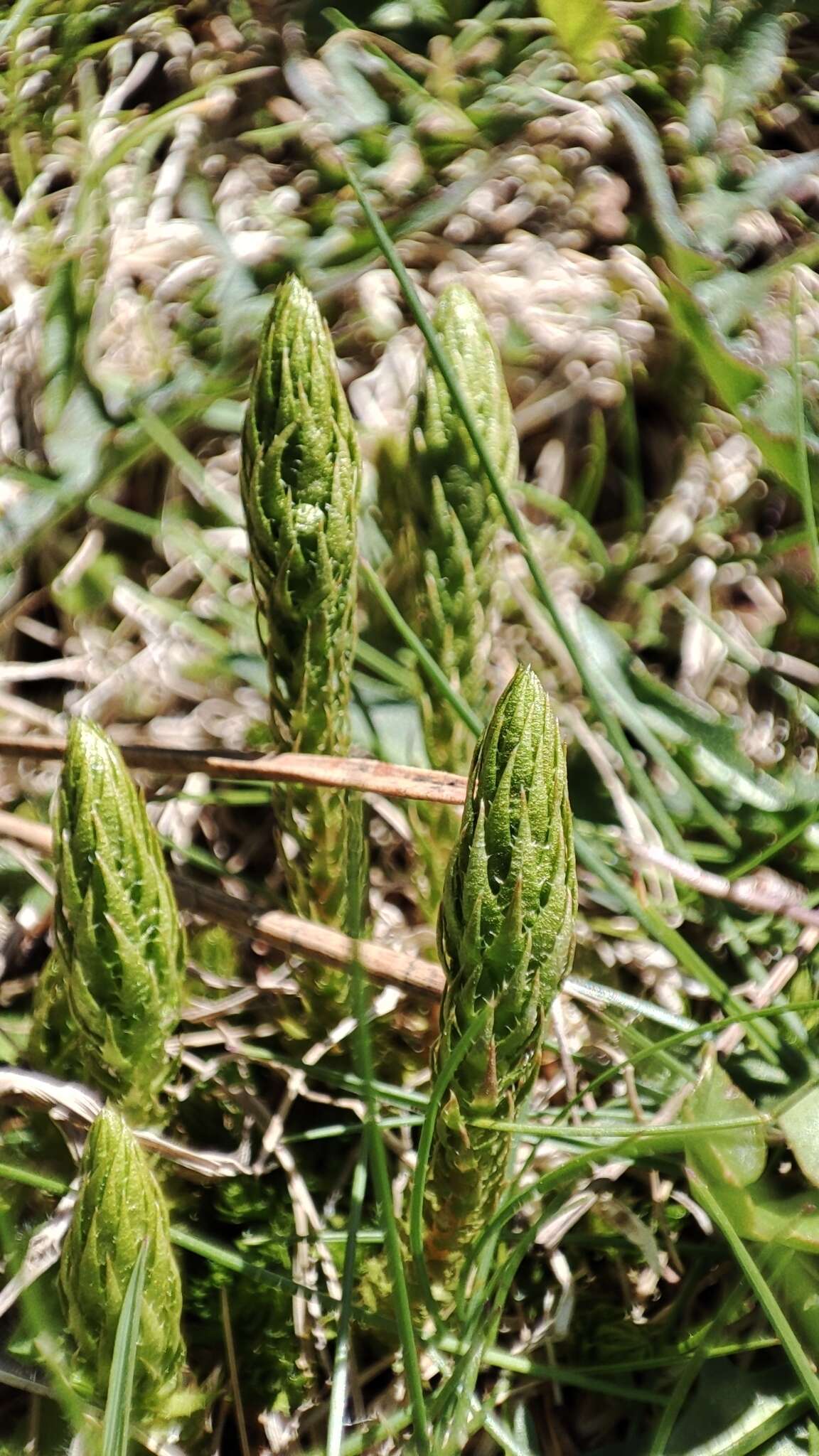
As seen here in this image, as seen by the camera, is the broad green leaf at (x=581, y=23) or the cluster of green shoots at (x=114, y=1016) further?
the broad green leaf at (x=581, y=23)

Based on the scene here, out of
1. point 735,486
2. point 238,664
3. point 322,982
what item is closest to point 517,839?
point 322,982

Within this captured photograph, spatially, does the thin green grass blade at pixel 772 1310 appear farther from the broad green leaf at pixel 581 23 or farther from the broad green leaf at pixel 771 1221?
the broad green leaf at pixel 581 23

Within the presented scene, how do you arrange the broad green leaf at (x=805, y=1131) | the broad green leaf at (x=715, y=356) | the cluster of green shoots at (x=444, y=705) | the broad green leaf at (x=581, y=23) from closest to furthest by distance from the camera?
the cluster of green shoots at (x=444, y=705) → the broad green leaf at (x=805, y=1131) → the broad green leaf at (x=715, y=356) → the broad green leaf at (x=581, y=23)

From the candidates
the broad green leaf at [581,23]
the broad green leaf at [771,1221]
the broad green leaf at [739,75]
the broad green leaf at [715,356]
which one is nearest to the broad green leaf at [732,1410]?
the broad green leaf at [771,1221]

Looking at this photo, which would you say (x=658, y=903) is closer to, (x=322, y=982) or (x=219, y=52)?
(x=322, y=982)

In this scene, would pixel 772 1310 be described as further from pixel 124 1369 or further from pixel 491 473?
pixel 491 473

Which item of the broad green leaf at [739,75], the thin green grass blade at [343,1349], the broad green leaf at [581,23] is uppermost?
the broad green leaf at [581,23]

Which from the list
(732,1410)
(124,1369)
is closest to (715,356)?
(732,1410)
